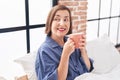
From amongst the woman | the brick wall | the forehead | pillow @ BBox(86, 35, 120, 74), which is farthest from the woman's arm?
the brick wall

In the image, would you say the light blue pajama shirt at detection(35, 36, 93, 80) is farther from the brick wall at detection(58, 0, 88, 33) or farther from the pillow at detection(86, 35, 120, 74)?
the brick wall at detection(58, 0, 88, 33)

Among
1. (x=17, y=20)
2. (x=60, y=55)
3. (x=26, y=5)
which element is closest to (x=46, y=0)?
(x=26, y=5)

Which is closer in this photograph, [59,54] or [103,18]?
[59,54]

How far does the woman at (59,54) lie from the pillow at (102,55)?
264mm

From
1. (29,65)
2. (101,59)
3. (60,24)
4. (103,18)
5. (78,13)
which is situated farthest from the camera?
(103,18)

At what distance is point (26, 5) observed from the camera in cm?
212

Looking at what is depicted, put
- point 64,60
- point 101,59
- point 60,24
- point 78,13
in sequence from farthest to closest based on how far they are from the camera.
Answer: point 78,13 < point 101,59 < point 60,24 < point 64,60

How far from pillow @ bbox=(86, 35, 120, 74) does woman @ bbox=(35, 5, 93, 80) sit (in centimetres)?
26

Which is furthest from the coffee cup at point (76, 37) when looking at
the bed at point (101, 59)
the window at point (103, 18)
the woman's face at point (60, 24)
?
the window at point (103, 18)

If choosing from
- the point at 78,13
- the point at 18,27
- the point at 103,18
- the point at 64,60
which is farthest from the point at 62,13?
the point at 103,18

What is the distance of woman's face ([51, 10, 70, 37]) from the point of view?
59.3 inches

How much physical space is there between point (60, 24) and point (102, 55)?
2.34ft

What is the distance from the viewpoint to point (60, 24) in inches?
59.1

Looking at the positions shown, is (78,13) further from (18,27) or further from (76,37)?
(76,37)
